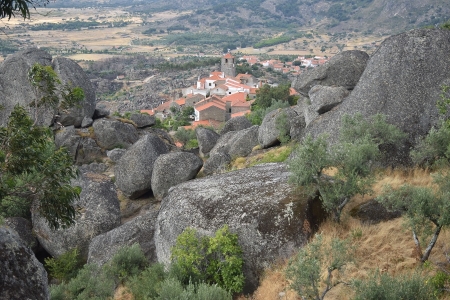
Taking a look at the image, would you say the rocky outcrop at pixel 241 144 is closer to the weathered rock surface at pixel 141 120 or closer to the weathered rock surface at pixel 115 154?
the weathered rock surface at pixel 115 154

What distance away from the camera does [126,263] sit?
38.8 ft

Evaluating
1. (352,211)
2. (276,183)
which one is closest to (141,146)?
(276,183)

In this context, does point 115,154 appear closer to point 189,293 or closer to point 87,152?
point 87,152

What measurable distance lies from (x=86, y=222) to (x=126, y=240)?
2.88 metres

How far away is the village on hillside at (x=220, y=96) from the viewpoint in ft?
186

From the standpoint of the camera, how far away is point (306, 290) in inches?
262

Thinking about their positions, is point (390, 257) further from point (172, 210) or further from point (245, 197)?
point (172, 210)

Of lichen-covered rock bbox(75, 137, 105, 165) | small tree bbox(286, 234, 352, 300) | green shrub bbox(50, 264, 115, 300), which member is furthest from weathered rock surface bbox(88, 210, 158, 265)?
lichen-covered rock bbox(75, 137, 105, 165)

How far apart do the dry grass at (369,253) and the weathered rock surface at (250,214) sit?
1.38 feet

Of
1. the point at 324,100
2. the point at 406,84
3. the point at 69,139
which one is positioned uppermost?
the point at 406,84

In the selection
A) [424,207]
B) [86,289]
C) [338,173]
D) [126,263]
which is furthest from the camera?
[126,263]

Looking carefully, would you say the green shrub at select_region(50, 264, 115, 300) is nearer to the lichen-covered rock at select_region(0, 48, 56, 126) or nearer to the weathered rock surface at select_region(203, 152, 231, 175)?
the weathered rock surface at select_region(203, 152, 231, 175)

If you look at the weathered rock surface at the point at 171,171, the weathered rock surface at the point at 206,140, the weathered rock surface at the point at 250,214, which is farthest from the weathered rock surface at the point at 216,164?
the weathered rock surface at the point at 250,214

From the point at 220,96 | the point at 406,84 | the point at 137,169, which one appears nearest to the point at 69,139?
the point at 137,169
